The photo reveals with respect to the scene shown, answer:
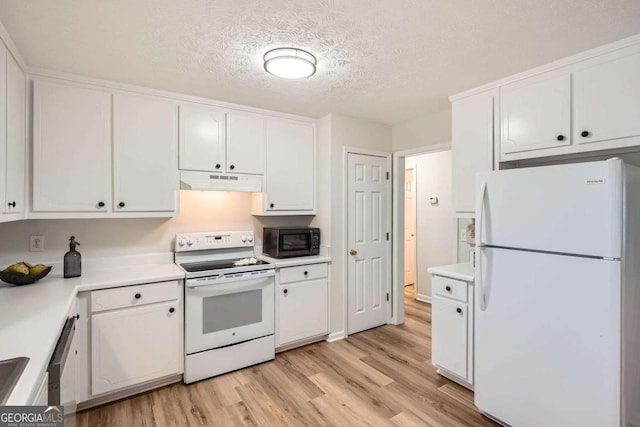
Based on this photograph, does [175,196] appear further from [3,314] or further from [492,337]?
[492,337]

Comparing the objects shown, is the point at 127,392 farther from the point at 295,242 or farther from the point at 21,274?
the point at 295,242

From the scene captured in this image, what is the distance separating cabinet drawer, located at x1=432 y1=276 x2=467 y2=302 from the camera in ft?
7.67

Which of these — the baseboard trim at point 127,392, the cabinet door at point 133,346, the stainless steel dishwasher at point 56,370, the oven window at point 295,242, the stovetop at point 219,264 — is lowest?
the baseboard trim at point 127,392

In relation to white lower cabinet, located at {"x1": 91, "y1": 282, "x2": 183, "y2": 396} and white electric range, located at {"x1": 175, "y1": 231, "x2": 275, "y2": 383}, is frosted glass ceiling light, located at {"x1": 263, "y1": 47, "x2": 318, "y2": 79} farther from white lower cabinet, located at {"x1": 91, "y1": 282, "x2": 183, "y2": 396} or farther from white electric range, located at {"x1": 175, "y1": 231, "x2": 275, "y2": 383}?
white lower cabinet, located at {"x1": 91, "y1": 282, "x2": 183, "y2": 396}

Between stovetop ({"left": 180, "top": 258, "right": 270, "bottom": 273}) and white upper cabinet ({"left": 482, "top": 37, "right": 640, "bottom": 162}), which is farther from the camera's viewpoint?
stovetop ({"left": 180, "top": 258, "right": 270, "bottom": 273})

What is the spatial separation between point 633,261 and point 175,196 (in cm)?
295

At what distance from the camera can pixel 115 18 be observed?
160 cm

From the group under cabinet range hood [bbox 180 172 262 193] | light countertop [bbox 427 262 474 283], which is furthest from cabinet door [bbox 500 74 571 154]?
under cabinet range hood [bbox 180 172 262 193]

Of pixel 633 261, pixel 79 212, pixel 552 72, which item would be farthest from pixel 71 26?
pixel 633 261

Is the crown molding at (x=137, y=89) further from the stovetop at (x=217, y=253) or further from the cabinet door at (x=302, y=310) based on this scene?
the cabinet door at (x=302, y=310)

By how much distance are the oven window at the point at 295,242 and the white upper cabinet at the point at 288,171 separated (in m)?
0.25

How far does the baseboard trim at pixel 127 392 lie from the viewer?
217 centimetres

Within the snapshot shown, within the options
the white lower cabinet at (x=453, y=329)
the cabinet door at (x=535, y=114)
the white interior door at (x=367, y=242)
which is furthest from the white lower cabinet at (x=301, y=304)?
the cabinet door at (x=535, y=114)

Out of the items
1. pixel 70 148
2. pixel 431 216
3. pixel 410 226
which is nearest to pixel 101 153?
pixel 70 148
